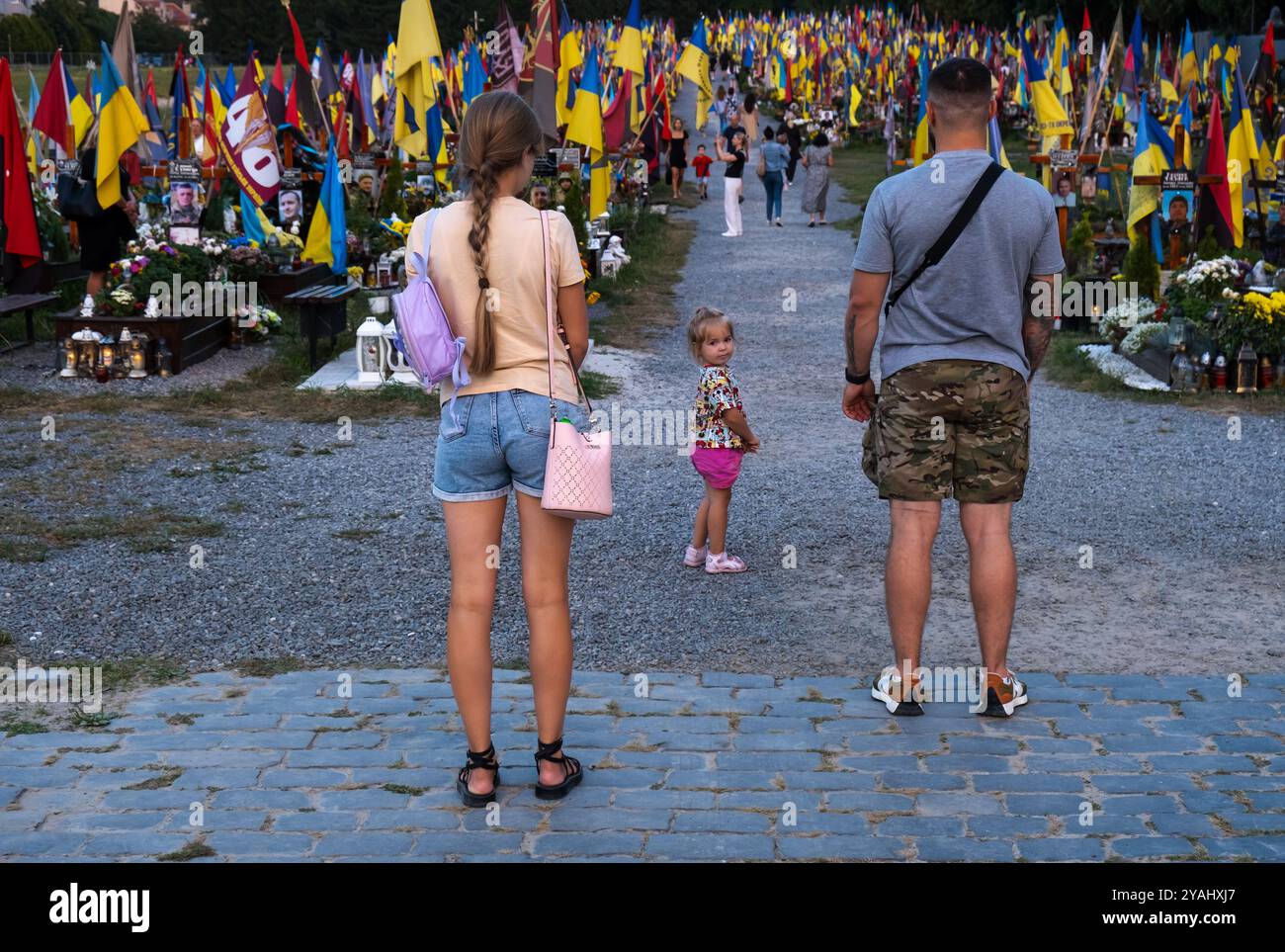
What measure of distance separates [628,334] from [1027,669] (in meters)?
9.05

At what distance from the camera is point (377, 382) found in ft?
35.3

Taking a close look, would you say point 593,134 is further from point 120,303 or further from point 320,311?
point 120,303

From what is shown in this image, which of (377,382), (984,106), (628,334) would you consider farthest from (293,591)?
(628,334)

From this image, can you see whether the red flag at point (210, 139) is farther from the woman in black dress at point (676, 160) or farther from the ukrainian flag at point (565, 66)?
the woman in black dress at point (676, 160)

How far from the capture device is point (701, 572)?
6289 mm

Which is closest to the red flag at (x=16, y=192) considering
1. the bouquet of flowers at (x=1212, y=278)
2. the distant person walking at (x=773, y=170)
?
the bouquet of flowers at (x=1212, y=278)

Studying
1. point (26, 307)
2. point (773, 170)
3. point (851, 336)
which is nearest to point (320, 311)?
point (26, 307)

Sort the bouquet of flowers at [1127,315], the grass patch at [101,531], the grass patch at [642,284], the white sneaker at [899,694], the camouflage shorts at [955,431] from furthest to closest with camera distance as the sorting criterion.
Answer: the grass patch at [642,284] < the bouquet of flowers at [1127,315] < the grass patch at [101,531] < the white sneaker at [899,694] < the camouflage shorts at [955,431]

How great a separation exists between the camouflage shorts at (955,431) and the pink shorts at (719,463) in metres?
1.79

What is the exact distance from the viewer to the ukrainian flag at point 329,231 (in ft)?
47.2

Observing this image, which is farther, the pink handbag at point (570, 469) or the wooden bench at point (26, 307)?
the wooden bench at point (26, 307)

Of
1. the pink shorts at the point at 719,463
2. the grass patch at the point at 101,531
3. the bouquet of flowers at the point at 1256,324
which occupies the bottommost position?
the grass patch at the point at 101,531

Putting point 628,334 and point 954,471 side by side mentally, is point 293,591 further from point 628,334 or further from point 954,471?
point 628,334

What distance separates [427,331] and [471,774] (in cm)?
117
